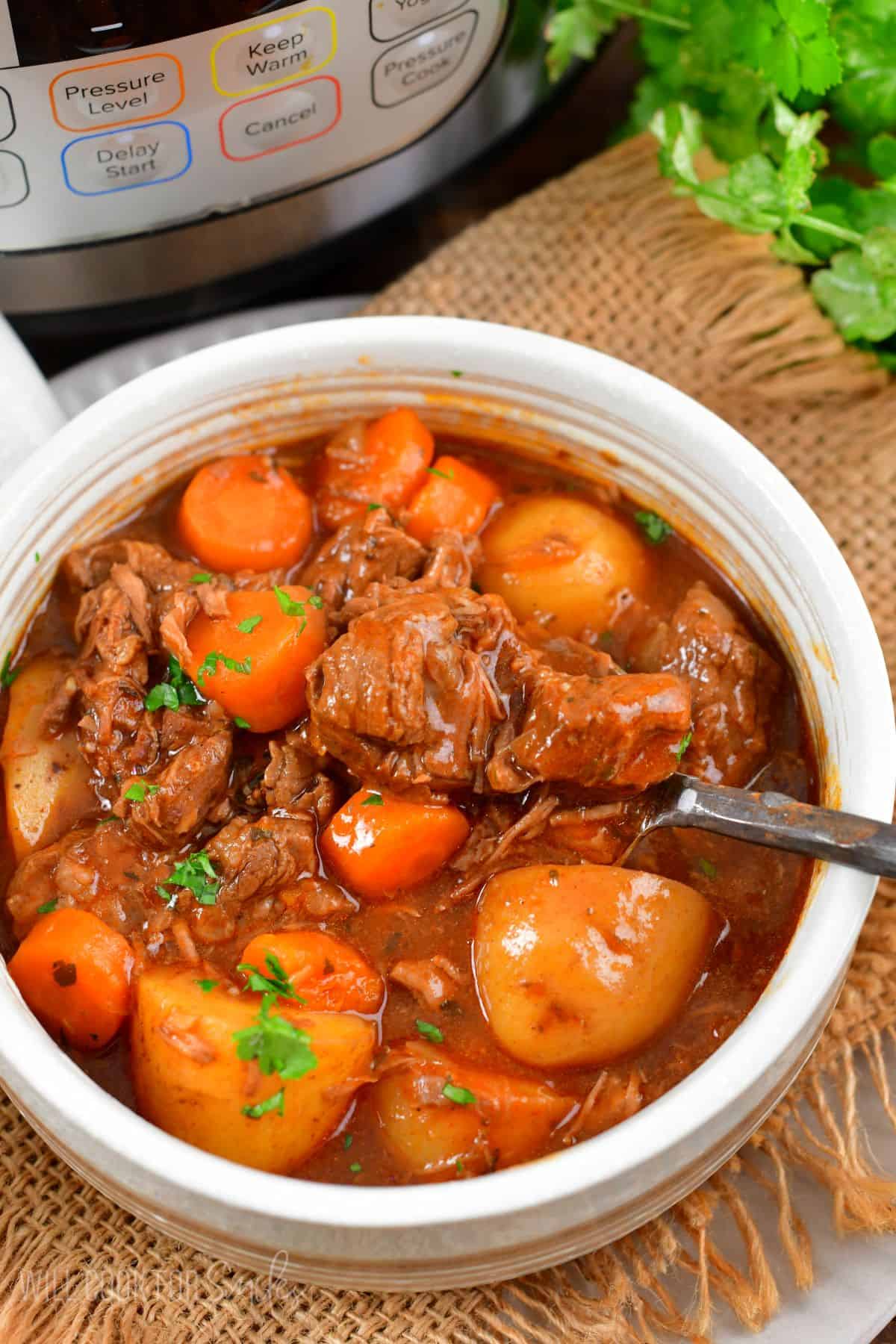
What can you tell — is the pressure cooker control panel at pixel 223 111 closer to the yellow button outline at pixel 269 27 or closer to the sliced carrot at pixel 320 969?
the yellow button outline at pixel 269 27

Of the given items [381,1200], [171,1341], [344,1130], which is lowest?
[171,1341]

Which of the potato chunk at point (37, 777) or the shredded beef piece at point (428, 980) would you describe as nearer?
the shredded beef piece at point (428, 980)

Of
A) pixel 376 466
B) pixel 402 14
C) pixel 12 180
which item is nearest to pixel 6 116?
pixel 12 180

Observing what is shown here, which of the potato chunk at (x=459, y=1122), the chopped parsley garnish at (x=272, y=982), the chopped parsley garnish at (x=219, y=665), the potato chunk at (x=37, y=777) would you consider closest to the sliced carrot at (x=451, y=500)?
the chopped parsley garnish at (x=219, y=665)

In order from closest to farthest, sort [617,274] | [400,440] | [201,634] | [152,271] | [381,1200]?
[381,1200] → [201,634] → [400,440] → [152,271] → [617,274]

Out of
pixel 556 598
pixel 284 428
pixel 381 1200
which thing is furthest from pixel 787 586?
pixel 381 1200

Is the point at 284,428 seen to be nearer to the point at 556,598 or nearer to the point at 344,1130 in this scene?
the point at 556,598

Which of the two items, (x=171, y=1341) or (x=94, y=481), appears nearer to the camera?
(x=171, y=1341)

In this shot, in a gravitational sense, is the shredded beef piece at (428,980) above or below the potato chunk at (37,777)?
→ below
